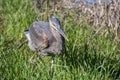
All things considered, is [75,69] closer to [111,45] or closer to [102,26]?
[111,45]

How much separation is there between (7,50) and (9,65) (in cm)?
62

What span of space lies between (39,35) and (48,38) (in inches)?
4.3

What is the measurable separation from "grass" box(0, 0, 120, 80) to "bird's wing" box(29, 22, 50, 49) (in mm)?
175

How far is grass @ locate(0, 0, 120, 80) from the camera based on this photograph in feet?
13.6

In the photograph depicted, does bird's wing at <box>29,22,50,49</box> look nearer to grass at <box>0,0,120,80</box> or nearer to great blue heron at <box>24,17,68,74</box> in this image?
great blue heron at <box>24,17,68,74</box>

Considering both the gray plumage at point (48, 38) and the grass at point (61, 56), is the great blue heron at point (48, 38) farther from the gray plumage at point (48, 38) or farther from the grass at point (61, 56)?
the grass at point (61, 56)

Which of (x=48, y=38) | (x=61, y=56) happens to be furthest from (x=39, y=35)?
(x=61, y=56)

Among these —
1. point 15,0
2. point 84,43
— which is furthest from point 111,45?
point 15,0

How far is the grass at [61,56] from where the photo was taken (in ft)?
13.6

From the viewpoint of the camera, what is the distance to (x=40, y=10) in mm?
6117

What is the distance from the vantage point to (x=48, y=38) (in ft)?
15.0

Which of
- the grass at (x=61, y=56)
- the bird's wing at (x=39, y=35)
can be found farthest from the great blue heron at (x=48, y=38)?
the grass at (x=61, y=56)

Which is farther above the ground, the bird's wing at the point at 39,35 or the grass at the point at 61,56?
the bird's wing at the point at 39,35

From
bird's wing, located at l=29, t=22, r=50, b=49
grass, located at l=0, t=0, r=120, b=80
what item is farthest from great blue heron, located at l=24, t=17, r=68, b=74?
grass, located at l=0, t=0, r=120, b=80
